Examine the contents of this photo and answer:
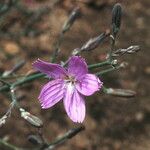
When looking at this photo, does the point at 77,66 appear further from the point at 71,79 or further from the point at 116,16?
the point at 116,16

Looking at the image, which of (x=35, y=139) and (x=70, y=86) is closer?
(x=70, y=86)

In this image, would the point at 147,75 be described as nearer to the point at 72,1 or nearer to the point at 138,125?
the point at 138,125

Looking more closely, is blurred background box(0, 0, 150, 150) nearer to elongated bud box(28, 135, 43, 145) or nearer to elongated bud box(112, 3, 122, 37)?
elongated bud box(28, 135, 43, 145)

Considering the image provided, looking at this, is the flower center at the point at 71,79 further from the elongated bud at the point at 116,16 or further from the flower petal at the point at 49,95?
the elongated bud at the point at 116,16

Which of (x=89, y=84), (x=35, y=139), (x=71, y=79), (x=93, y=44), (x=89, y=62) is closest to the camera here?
(x=89, y=84)

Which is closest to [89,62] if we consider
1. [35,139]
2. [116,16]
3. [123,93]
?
[35,139]

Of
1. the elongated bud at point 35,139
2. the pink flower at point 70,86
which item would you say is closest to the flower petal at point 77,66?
the pink flower at point 70,86

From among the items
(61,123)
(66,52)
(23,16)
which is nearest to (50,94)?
(61,123)
